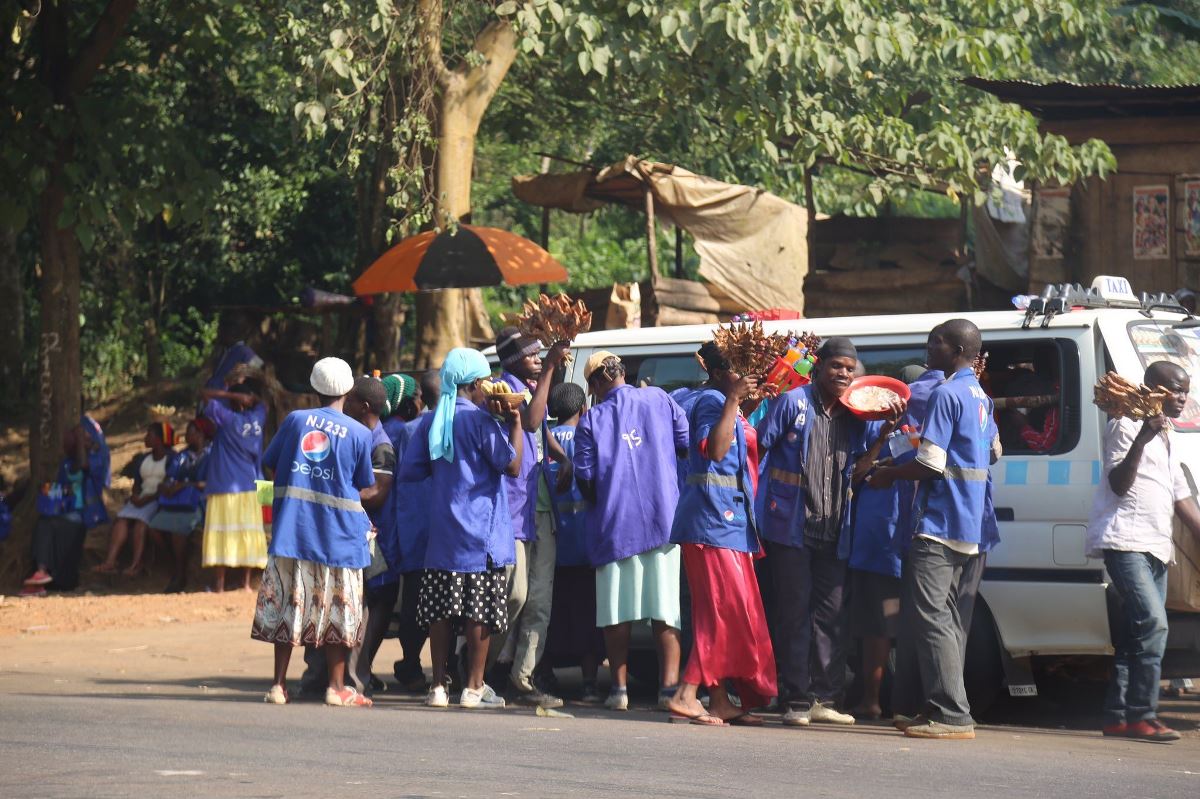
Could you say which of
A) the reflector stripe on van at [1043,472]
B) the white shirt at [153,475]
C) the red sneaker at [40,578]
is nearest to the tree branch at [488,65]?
the white shirt at [153,475]

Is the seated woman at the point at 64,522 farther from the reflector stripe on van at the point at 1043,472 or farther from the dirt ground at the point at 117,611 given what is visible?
the reflector stripe on van at the point at 1043,472

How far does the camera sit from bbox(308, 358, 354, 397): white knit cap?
8102 millimetres

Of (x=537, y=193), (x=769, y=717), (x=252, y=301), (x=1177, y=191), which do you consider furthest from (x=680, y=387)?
(x=252, y=301)

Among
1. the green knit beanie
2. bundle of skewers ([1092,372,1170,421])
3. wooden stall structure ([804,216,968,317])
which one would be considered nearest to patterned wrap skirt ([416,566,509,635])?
the green knit beanie

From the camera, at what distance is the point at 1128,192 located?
13078 millimetres

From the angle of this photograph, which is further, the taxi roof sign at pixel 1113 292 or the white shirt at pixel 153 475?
the white shirt at pixel 153 475

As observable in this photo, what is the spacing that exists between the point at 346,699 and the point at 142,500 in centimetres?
698

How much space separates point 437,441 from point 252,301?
46.8 ft

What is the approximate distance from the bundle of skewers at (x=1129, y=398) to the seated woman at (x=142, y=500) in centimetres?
948

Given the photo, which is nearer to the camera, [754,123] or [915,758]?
[915,758]

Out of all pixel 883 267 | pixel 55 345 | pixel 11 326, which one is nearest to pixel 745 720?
pixel 883 267

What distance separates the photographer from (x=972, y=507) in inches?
279

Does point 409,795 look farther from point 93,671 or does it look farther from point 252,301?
point 252,301

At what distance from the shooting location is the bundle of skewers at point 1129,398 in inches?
276
